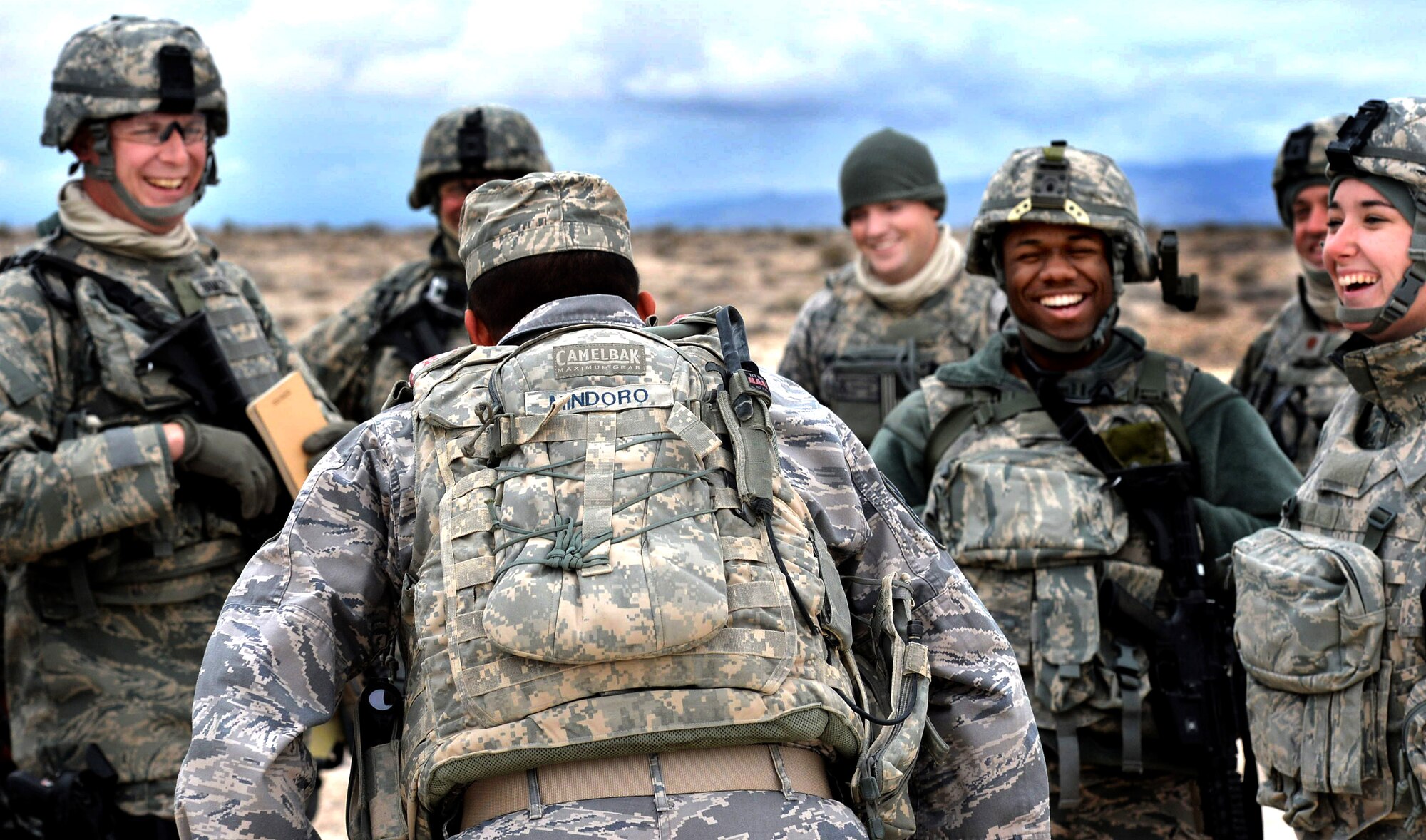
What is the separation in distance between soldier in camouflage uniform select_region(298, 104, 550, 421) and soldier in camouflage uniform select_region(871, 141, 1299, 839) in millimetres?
2982

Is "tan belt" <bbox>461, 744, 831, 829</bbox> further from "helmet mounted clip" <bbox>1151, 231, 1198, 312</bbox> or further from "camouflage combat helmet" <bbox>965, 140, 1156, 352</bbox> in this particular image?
"helmet mounted clip" <bbox>1151, 231, 1198, 312</bbox>

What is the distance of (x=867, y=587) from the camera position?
3.02 metres

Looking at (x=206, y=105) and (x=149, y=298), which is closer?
(x=149, y=298)

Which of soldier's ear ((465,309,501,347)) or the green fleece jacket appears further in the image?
the green fleece jacket

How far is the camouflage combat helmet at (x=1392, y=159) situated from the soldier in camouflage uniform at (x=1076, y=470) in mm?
750

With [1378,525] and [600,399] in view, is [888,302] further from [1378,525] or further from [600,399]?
[600,399]

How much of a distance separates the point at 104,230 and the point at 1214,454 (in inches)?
146

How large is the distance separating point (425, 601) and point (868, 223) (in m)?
5.01

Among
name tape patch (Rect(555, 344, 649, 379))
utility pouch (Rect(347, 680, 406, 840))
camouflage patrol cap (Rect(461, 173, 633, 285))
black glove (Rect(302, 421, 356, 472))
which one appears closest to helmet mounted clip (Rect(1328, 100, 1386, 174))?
camouflage patrol cap (Rect(461, 173, 633, 285))

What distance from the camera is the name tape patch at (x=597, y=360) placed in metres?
2.58

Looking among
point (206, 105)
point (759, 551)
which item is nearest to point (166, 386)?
point (206, 105)

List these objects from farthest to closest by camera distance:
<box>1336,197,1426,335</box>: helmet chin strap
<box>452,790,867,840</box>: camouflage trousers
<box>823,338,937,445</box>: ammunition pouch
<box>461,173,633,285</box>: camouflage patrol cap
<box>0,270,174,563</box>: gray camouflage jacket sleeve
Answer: <box>823,338,937,445</box>: ammunition pouch, <box>0,270,174,563</box>: gray camouflage jacket sleeve, <box>1336,197,1426,335</box>: helmet chin strap, <box>461,173,633,285</box>: camouflage patrol cap, <box>452,790,867,840</box>: camouflage trousers

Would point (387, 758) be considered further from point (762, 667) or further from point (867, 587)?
point (867, 587)

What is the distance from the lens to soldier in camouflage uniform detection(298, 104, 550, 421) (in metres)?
6.92
